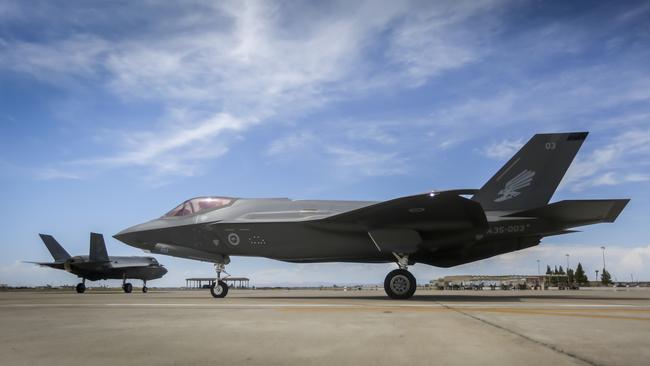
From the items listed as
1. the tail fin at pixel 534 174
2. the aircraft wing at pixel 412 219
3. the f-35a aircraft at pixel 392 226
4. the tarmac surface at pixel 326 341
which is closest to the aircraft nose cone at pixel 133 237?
the f-35a aircraft at pixel 392 226

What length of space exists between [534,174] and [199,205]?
38.0 feet

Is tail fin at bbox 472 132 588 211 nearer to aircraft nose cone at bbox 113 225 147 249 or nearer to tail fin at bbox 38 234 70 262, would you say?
aircraft nose cone at bbox 113 225 147 249

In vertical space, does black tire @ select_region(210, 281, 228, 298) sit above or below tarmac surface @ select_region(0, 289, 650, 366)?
below

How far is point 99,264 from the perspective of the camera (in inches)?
1371

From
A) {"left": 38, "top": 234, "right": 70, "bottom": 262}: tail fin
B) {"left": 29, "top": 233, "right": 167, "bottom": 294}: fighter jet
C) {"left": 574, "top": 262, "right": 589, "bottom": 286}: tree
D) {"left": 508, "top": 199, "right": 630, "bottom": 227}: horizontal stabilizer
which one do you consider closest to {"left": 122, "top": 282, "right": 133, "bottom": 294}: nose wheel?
{"left": 29, "top": 233, "right": 167, "bottom": 294}: fighter jet

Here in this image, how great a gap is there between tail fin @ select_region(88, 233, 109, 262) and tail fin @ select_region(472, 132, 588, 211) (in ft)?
96.3

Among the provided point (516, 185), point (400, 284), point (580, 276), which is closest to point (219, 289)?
point (400, 284)

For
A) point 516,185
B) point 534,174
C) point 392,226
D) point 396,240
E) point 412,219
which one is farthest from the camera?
point 516,185

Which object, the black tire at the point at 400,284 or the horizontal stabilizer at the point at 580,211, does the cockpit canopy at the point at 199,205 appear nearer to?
the black tire at the point at 400,284

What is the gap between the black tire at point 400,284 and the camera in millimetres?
13500

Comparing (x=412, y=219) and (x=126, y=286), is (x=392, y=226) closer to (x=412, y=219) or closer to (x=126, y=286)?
(x=412, y=219)

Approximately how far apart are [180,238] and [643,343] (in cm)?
1417

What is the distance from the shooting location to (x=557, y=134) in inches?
606

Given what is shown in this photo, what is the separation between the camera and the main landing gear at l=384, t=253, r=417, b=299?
13.5 metres
